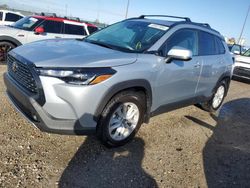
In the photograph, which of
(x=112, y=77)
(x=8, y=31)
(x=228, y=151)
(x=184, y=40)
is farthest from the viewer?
(x=8, y=31)

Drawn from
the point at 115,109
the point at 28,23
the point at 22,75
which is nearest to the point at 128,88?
the point at 115,109

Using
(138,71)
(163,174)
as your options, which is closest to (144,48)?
(138,71)

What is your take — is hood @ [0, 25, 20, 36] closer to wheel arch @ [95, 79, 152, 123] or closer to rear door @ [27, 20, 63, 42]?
rear door @ [27, 20, 63, 42]

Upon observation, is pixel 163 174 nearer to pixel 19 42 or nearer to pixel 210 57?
pixel 210 57

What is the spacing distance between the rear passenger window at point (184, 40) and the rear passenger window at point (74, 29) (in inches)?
235

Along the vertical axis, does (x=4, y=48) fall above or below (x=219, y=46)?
below

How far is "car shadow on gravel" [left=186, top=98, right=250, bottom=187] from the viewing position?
3.87 m

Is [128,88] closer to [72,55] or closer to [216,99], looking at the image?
[72,55]

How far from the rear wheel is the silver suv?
104cm

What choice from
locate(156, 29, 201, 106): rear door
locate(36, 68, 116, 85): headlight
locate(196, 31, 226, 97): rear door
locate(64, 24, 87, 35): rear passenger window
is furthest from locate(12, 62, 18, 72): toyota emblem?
locate(64, 24, 87, 35): rear passenger window

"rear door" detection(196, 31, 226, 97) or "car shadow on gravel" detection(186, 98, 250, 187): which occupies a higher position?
"rear door" detection(196, 31, 226, 97)

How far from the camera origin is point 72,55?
3.60 meters

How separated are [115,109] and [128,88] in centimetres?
34

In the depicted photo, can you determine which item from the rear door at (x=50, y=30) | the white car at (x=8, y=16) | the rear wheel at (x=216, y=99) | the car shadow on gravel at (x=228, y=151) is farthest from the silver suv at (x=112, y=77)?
the white car at (x=8, y=16)
